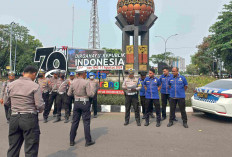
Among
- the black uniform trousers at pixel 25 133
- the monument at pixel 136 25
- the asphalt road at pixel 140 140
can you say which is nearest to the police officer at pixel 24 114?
the black uniform trousers at pixel 25 133

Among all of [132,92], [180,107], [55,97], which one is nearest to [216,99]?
[180,107]

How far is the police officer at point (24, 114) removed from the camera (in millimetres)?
2832

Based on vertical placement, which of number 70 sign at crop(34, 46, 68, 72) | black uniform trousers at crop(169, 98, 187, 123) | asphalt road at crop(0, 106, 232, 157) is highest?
number 70 sign at crop(34, 46, 68, 72)

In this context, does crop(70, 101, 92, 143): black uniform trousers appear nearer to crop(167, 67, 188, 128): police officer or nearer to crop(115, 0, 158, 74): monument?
crop(167, 67, 188, 128): police officer

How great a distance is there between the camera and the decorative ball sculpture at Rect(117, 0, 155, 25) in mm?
24797

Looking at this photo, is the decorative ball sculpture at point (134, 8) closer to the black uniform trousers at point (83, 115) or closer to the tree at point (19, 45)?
the black uniform trousers at point (83, 115)

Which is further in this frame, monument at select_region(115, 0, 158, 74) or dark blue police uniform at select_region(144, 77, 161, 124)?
monument at select_region(115, 0, 158, 74)

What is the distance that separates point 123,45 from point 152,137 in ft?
78.1

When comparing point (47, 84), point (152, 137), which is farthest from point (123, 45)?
point (152, 137)

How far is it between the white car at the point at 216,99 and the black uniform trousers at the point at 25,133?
209 inches

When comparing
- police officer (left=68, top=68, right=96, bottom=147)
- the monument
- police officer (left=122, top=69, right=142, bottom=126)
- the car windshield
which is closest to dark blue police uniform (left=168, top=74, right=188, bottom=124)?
police officer (left=122, top=69, right=142, bottom=126)

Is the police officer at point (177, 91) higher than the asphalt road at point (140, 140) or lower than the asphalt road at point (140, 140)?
higher

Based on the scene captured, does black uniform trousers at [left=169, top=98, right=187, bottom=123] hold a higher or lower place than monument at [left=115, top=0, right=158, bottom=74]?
lower

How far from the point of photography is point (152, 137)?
15.7 feet
